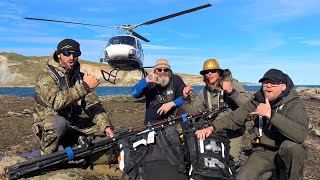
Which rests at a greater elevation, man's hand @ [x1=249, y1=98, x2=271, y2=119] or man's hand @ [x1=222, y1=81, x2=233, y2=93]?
man's hand @ [x1=222, y1=81, x2=233, y2=93]

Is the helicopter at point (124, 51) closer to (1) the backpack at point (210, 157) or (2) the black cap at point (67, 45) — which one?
(2) the black cap at point (67, 45)

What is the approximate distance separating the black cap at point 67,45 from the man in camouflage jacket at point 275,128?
3178 mm

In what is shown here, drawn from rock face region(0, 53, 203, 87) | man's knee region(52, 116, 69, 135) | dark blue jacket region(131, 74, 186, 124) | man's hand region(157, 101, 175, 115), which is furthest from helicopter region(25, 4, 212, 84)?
rock face region(0, 53, 203, 87)

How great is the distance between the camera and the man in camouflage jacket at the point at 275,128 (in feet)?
20.0

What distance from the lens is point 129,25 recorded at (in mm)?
30891

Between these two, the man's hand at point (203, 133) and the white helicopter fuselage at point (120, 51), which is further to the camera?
the white helicopter fuselage at point (120, 51)

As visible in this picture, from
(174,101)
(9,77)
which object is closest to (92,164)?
(174,101)

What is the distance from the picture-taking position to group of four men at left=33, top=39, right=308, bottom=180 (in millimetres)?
6082

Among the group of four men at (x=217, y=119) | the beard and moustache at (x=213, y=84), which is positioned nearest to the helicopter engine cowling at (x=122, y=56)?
the group of four men at (x=217, y=119)

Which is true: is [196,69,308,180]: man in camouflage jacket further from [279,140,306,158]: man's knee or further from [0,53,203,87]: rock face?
[0,53,203,87]: rock face

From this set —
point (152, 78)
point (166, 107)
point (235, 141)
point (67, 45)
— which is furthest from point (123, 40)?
point (67, 45)

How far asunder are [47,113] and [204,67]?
3928mm

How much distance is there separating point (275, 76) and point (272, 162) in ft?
6.14

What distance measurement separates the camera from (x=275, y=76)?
6.41 m
